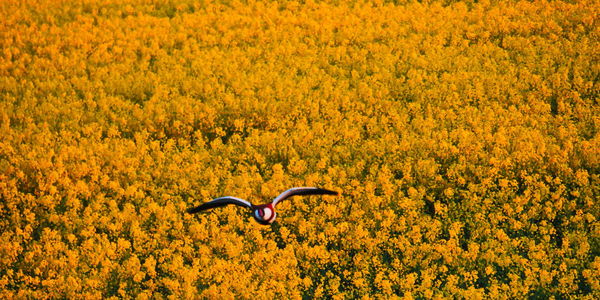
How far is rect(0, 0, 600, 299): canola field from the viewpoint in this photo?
926cm

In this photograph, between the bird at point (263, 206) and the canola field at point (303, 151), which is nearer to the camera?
A: the bird at point (263, 206)

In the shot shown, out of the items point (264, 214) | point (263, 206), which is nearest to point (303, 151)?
point (263, 206)

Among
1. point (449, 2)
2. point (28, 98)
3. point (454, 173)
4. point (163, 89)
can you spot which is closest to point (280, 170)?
point (454, 173)

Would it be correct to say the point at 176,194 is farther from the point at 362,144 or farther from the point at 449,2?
the point at 449,2

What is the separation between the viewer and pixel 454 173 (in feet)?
35.8

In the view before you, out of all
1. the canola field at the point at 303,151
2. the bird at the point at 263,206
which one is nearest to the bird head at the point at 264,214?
the bird at the point at 263,206

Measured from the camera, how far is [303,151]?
452 inches

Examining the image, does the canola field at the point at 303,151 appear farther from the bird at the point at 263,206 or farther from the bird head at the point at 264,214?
the bird head at the point at 264,214

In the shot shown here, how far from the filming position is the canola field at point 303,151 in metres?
9.26

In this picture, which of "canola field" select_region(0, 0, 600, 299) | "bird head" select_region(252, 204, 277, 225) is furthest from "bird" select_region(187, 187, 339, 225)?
"canola field" select_region(0, 0, 600, 299)

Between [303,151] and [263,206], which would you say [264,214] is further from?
[303,151]

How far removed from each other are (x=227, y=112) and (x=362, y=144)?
2848 millimetres

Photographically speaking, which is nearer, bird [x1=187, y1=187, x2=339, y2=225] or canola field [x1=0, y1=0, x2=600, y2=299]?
bird [x1=187, y1=187, x2=339, y2=225]

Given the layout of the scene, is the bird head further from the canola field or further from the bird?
the canola field
